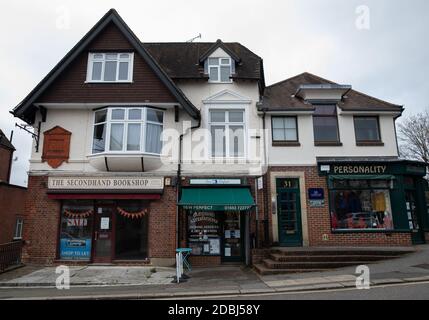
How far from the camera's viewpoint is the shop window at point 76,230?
45.5 ft

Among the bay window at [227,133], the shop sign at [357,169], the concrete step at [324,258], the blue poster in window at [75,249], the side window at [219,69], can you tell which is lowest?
the concrete step at [324,258]

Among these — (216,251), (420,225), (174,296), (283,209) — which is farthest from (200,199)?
(420,225)

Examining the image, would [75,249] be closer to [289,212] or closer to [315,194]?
[289,212]

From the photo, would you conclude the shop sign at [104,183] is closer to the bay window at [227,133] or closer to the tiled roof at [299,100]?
the bay window at [227,133]

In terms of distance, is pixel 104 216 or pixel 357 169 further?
pixel 357 169

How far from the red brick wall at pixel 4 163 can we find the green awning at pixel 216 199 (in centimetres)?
2034

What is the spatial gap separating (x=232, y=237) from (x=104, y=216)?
5.75m

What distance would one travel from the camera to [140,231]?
1409 centimetres

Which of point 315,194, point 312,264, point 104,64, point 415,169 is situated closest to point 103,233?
point 104,64

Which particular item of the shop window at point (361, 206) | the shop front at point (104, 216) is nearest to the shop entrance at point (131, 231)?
the shop front at point (104, 216)

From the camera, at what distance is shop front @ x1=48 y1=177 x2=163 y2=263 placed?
1388 centimetres

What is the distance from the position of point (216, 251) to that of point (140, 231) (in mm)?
3452

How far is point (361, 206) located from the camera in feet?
47.6
